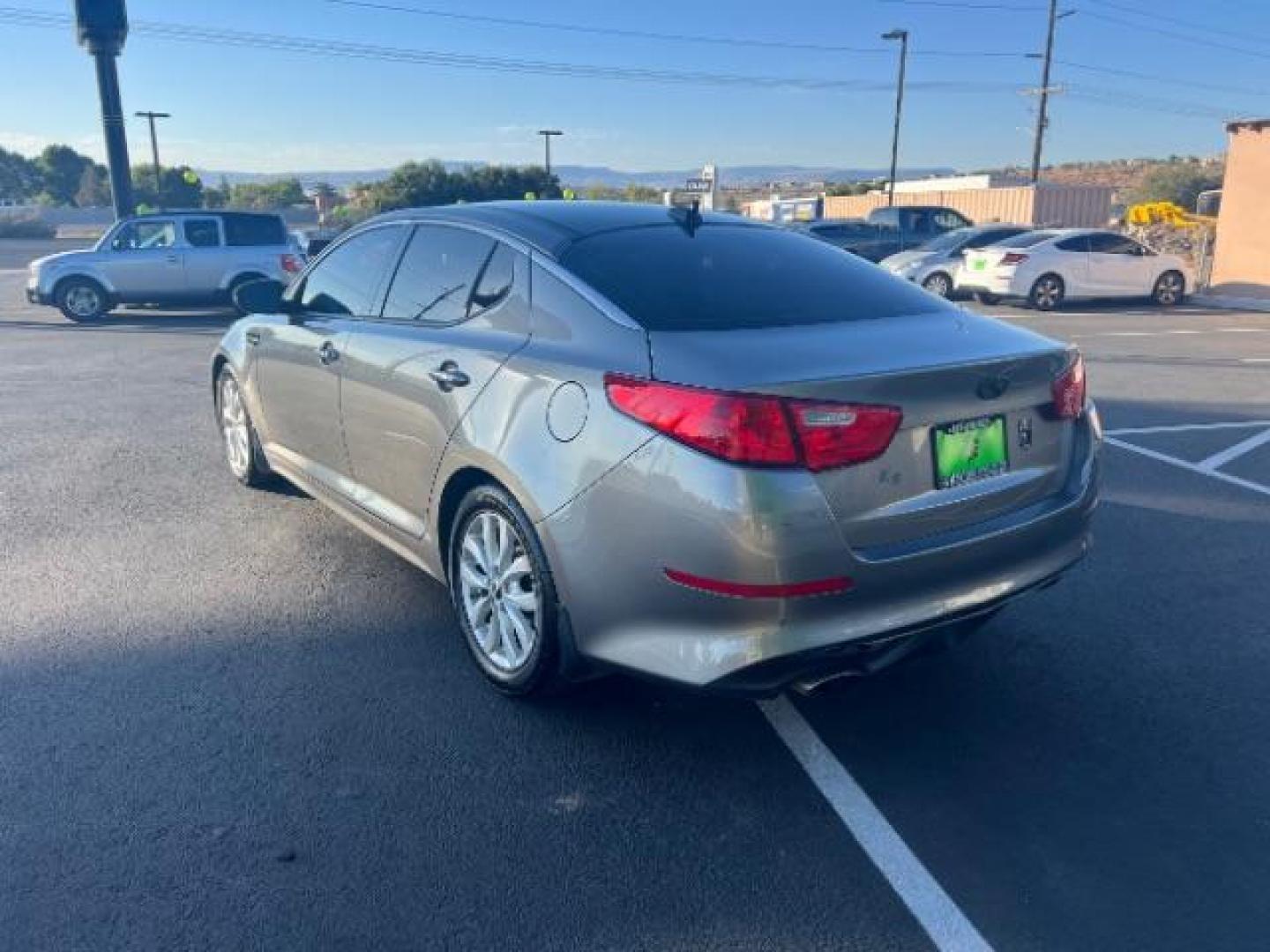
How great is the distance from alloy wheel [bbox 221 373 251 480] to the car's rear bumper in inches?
134

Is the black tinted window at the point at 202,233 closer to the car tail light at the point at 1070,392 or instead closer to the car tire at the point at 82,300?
the car tire at the point at 82,300

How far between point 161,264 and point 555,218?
1444 centimetres

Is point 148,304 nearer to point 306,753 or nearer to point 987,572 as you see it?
point 306,753

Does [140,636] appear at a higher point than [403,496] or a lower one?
lower

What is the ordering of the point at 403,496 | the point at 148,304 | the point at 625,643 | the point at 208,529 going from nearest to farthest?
the point at 625,643 → the point at 403,496 → the point at 208,529 → the point at 148,304

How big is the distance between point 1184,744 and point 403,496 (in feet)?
9.53

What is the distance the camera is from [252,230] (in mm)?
16297

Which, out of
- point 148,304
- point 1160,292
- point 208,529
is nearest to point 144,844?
point 208,529

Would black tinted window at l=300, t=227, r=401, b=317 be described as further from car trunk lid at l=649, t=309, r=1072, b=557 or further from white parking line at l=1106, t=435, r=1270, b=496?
white parking line at l=1106, t=435, r=1270, b=496

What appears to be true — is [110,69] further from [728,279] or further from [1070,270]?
[728,279]

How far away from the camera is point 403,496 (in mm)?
3988

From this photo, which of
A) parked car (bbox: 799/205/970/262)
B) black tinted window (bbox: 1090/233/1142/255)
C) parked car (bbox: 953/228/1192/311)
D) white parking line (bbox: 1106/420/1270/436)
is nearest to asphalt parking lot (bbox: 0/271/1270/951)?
white parking line (bbox: 1106/420/1270/436)

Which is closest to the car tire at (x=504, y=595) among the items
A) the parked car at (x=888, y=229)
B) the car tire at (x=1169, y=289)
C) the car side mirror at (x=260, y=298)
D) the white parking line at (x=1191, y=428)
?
the car side mirror at (x=260, y=298)

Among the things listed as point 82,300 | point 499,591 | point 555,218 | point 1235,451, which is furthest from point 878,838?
point 82,300
